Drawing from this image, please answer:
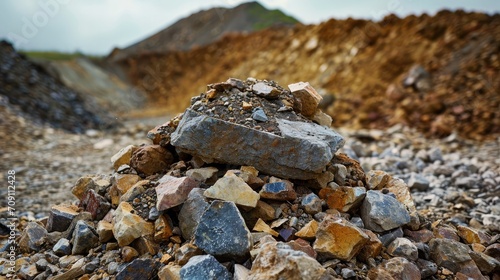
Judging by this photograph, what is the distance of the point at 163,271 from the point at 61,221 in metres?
1.54

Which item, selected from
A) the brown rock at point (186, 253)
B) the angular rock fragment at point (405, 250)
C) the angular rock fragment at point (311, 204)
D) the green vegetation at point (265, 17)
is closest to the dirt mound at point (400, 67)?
the angular rock fragment at point (405, 250)

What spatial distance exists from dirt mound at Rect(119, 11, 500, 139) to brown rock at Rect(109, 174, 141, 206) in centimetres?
856

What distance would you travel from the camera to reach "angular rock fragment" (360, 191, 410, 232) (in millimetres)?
3049

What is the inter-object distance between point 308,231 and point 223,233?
666mm

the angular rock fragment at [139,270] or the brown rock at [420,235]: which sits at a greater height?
the brown rock at [420,235]

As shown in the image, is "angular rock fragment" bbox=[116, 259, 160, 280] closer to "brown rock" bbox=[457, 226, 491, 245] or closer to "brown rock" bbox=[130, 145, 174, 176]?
"brown rock" bbox=[130, 145, 174, 176]

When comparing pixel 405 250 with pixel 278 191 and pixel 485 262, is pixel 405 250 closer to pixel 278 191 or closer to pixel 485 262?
pixel 485 262

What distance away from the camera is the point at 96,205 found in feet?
11.4

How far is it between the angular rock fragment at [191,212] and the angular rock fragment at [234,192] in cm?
7

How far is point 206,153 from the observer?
130 inches

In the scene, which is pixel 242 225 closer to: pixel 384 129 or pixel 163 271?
pixel 163 271

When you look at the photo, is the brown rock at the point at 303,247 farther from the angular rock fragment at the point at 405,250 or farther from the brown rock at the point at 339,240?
the angular rock fragment at the point at 405,250

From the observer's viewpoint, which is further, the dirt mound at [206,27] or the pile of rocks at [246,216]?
the dirt mound at [206,27]

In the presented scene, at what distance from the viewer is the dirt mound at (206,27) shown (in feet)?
107
